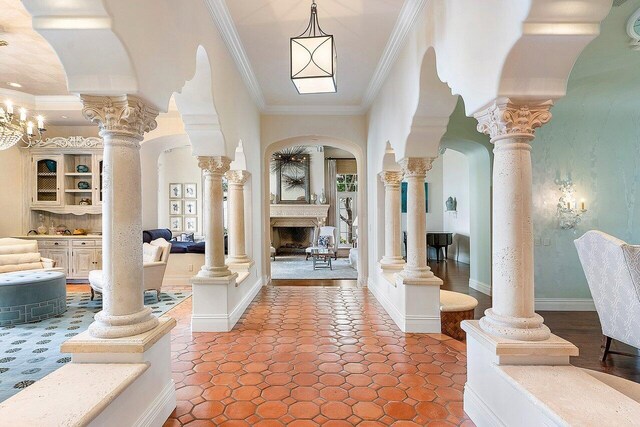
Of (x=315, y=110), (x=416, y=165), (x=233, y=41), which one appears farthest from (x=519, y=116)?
(x=315, y=110)

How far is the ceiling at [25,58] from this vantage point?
3.75m

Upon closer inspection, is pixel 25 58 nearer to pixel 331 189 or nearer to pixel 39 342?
pixel 39 342

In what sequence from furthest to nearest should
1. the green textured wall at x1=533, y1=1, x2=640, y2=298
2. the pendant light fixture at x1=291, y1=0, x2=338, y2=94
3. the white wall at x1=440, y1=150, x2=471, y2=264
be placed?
the white wall at x1=440, y1=150, x2=471, y2=264 < the green textured wall at x1=533, y1=1, x2=640, y2=298 < the pendant light fixture at x1=291, y1=0, x2=338, y2=94

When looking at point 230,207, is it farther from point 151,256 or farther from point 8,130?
point 8,130

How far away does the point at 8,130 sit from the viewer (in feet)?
15.6

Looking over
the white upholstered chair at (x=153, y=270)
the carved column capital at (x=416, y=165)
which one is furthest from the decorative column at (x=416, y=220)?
the white upholstered chair at (x=153, y=270)

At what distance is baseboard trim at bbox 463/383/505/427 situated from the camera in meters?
2.09

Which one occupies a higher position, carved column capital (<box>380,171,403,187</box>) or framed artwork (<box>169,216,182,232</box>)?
carved column capital (<box>380,171,403,187</box>)

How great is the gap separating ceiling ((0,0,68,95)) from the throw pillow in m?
7.13

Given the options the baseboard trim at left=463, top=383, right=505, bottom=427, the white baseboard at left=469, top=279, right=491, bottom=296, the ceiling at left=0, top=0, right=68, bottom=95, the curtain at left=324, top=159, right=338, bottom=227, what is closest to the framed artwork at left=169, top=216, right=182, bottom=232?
the curtain at left=324, top=159, right=338, bottom=227

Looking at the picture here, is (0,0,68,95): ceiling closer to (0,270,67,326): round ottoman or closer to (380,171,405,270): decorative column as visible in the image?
(0,270,67,326): round ottoman

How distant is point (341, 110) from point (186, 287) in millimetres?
4641

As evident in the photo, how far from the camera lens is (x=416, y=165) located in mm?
4141

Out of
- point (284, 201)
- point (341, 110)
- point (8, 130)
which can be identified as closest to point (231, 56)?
point (341, 110)
